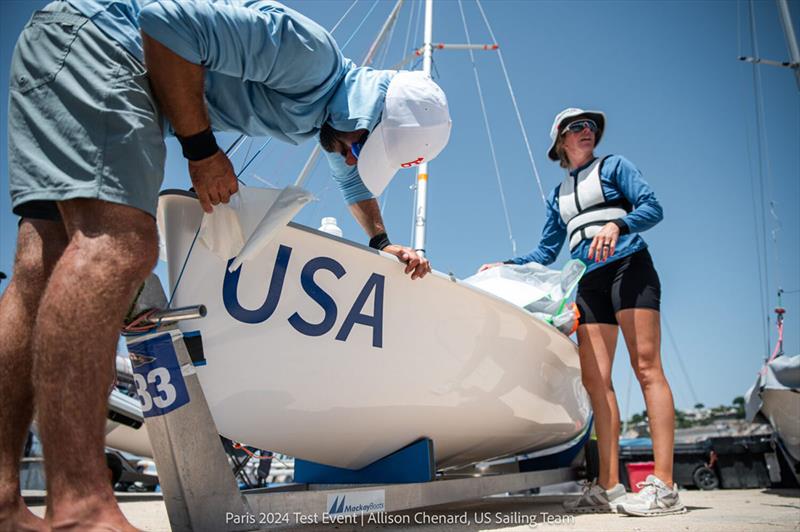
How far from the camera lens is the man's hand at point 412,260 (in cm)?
207

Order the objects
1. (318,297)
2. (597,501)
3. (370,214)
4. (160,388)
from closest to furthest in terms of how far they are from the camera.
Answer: (160,388), (318,297), (370,214), (597,501)

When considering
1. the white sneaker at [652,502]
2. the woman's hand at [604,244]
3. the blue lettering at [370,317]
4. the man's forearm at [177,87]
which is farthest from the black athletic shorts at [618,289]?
the man's forearm at [177,87]

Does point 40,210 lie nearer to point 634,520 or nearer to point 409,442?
point 409,442

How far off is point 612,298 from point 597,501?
0.96 metres

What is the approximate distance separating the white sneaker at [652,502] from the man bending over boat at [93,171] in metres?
2.11

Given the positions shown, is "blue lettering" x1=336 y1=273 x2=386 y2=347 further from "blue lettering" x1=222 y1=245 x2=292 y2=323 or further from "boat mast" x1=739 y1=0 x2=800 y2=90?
"boat mast" x1=739 y1=0 x2=800 y2=90

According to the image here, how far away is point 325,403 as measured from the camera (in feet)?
6.50

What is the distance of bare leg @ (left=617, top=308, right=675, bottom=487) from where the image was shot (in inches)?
105

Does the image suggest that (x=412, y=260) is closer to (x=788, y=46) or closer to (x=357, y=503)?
(x=357, y=503)

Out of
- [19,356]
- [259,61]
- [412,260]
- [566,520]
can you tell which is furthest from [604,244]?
[19,356]

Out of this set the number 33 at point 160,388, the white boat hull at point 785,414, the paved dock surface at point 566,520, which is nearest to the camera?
the number 33 at point 160,388

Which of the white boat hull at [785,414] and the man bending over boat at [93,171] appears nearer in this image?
the man bending over boat at [93,171]

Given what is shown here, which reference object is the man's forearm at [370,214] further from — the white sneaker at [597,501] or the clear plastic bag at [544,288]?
the white sneaker at [597,501]

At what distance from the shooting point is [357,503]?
182cm
